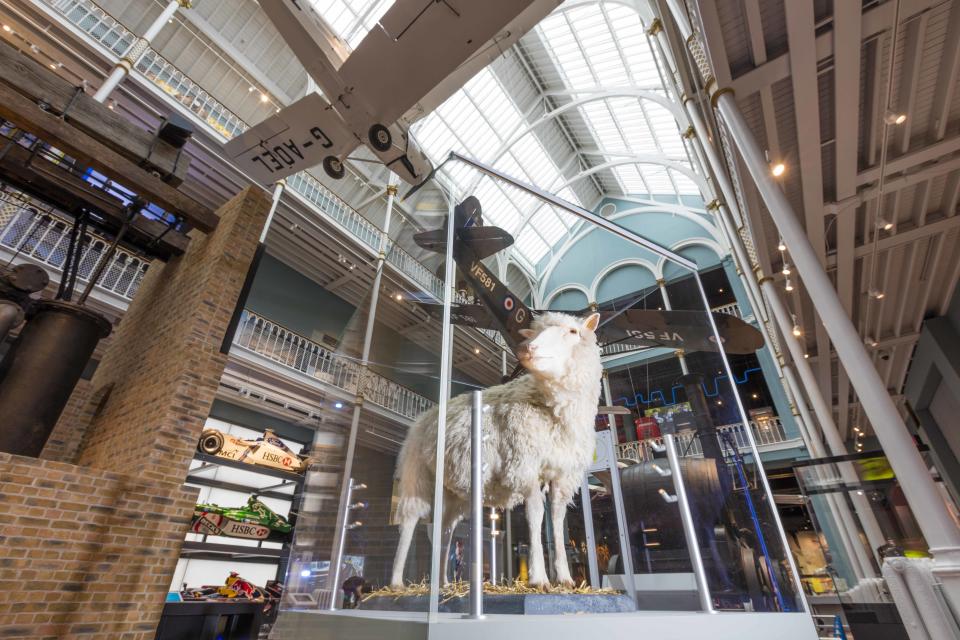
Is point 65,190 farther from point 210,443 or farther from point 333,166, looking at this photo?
point 333,166

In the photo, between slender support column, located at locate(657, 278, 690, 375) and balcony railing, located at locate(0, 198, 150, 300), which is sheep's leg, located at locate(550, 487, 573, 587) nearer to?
slender support column, located at locate(657, 278, 690, 375)

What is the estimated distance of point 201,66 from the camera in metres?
11.3

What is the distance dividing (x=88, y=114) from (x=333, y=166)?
13.3ft

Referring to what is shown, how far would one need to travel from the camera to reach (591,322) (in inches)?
99.8

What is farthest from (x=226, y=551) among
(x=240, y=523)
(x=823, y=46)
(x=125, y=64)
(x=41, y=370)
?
(x=823, y=46)

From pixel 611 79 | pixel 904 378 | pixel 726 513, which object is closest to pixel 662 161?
pixel 611 79

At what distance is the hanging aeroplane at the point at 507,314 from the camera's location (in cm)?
211

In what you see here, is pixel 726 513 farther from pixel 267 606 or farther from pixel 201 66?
pixel 201 66

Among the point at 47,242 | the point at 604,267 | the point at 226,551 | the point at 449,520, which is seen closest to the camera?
the point at 449,520

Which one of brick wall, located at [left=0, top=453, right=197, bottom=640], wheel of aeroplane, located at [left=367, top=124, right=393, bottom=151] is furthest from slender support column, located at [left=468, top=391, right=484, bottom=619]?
wheel of aeroplane, located at [left=367, top=124, right=393, bottom=151]

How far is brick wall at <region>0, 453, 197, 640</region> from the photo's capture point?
9.03 ft

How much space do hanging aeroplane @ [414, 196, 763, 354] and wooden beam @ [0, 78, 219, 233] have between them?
3.82 metres

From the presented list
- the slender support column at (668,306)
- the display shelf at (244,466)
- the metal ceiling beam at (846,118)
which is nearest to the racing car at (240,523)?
the display shelf at (244,466)

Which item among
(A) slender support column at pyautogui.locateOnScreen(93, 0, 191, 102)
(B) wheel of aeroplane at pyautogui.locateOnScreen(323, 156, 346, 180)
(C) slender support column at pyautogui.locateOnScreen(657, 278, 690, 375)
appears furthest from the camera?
(B) wheel of aeroplane at pyautogui.locateOnScreen(323, 156, 346, 180)
